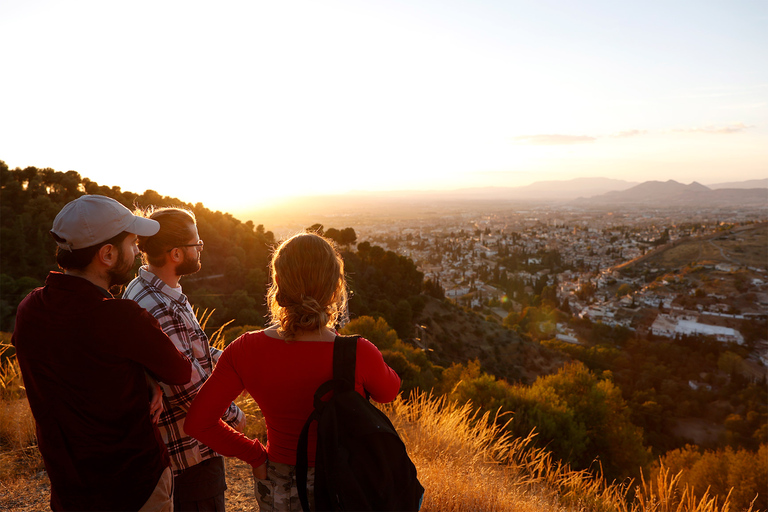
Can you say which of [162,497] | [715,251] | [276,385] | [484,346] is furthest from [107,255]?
[715,251]

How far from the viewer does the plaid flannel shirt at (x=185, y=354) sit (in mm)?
1743

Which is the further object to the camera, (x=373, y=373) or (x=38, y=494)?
(x=38, y=494)

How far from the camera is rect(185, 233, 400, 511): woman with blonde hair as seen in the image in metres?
1.33

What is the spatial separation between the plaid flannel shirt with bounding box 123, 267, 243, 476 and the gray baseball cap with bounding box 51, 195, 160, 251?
0.39 meters

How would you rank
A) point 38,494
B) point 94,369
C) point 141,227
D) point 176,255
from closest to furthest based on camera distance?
point 94,369
point 141,227
point 176,255
point 38,494

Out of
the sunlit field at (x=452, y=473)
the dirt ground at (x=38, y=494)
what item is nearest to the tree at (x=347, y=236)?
the sunlit field at (x=452, y=473)

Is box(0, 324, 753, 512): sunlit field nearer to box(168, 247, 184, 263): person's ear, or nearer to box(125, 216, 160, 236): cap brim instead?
box(168, 247, 184, 263): person's ear

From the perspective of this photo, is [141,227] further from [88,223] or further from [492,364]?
[492,364]

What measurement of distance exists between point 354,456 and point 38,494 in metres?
3.15

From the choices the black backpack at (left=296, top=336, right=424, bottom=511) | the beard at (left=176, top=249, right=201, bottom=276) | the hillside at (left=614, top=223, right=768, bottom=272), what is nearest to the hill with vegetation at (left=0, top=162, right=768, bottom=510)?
the beard at (left=176, top=249, right=201, bottom=276)

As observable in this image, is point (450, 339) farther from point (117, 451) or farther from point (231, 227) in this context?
point (117, 451)

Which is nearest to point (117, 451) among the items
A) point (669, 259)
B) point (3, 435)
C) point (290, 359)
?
point (290, 359)

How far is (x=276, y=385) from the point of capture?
1.35m

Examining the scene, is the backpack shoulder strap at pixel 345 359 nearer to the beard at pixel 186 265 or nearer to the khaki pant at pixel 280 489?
the khaki pant at pixel 280 489
